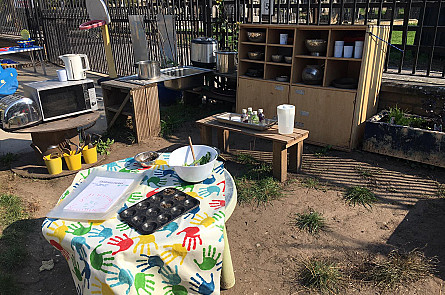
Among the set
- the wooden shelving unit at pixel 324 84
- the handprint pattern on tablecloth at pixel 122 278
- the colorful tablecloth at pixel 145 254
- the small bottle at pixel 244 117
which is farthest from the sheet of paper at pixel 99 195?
the wooden shelving unit at pixel 324 84

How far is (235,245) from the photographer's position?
135 inches

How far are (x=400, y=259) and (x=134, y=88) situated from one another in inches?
168

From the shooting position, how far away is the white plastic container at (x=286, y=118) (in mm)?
4242

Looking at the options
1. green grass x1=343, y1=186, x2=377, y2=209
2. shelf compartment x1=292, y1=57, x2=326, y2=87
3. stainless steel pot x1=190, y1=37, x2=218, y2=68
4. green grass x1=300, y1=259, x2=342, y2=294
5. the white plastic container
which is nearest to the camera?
green grass x1=300, y1=259, x2=342, y2=294

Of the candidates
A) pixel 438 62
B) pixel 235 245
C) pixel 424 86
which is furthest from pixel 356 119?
pixel 438 62

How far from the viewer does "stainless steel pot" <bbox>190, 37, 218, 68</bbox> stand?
697cm

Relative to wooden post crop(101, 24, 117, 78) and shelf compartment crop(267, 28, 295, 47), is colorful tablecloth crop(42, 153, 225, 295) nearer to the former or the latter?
shelf compartment crop(267, 28, 295, 47)

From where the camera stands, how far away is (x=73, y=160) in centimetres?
475

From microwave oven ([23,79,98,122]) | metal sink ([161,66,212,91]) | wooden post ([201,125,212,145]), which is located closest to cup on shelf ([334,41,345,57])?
wooden post ([201,125,212,145])

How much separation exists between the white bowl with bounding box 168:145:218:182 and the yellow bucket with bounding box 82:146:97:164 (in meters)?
2.70

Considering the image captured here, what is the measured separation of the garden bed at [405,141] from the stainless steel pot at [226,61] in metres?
2.70

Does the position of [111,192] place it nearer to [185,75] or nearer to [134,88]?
[134,88]

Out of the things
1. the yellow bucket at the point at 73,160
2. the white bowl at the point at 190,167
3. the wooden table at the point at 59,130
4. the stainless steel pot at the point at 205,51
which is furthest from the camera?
the stainless steel pot at the point at 205,51

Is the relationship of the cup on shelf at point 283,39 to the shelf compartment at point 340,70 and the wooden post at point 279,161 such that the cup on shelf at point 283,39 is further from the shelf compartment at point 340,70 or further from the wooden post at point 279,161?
the wooden post at point 279,161
